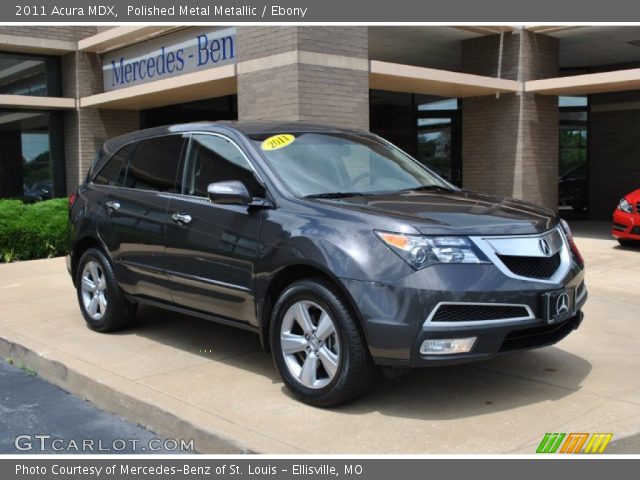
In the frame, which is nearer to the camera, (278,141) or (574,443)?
(574,443)

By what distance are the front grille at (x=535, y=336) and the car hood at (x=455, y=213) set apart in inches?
23.7

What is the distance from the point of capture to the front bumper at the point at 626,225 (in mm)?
11164

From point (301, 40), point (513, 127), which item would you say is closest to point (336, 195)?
point (301, 40)

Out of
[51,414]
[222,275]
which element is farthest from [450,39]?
[51,414]

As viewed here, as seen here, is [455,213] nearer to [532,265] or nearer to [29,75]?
[532,265]

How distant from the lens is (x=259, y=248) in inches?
192

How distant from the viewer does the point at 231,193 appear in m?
4.84

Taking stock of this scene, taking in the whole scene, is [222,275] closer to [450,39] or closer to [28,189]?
[450,39]

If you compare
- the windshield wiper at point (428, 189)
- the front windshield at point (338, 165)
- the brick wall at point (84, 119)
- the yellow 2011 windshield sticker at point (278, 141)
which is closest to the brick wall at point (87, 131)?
the brick wall at point (84, 119)

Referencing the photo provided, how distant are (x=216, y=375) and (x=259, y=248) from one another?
108cm

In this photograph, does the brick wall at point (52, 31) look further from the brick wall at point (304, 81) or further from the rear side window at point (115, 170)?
the rear side window at point (115, 170)

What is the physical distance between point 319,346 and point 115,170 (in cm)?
313

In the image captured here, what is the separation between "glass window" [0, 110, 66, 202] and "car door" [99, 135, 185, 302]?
34.6 feet

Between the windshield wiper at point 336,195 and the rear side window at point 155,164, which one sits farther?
the rear side window at point 155,164
